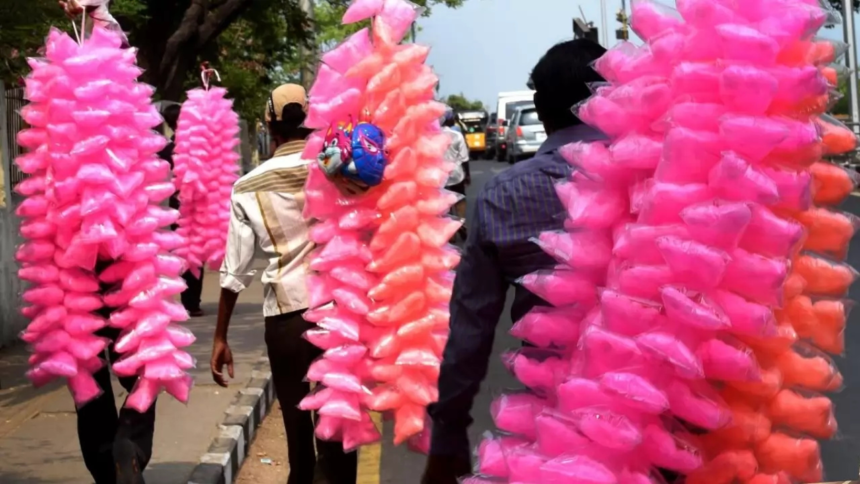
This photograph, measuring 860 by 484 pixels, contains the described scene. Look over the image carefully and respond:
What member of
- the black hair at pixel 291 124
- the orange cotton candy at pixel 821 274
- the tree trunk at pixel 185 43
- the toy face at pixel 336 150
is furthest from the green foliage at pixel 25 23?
the tree trunk at pixel 185 43

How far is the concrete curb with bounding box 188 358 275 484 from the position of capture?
6.87 metres

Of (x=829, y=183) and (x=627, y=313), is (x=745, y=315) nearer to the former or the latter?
(x=627, y=313)

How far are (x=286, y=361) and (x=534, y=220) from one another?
2122 millimetres

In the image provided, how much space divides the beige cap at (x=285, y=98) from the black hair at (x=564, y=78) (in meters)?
2.14

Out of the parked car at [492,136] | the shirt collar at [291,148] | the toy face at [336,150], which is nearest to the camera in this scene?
the toy face at [336,150]

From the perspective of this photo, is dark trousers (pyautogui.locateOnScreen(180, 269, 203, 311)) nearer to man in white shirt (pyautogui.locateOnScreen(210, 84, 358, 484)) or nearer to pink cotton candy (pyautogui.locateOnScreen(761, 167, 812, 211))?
man in white shirt (pyautogui.locateOnScreen(210, 84, 358, 484))

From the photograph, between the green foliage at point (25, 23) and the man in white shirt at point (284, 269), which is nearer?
the man in white shirt at point (284, 269)

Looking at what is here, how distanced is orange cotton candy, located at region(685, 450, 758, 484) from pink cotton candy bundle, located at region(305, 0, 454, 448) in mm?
2338

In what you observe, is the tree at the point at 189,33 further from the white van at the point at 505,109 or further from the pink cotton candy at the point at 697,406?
the white van at the point at 505,109

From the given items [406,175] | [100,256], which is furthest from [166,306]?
[406,175]

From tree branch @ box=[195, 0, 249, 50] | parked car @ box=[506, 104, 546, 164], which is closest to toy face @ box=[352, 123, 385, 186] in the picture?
tree branch @ box=[195, 0, 249, 50]

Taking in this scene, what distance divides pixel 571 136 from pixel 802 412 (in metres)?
0.98

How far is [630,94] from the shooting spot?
289 cm

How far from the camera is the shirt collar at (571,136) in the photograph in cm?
342
